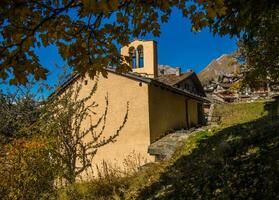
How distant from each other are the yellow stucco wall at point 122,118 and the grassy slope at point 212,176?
594 cm

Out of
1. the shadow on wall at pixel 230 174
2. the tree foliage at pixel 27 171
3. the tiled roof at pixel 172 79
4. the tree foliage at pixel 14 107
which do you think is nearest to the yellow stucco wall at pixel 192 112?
the tiled roof at pixel 172 79

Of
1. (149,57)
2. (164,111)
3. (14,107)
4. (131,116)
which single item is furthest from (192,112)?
(14,107)

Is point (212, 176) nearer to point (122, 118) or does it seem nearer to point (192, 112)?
point (122, 118)

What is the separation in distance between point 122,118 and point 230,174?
37.8ft

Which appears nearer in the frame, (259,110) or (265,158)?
(265,158)

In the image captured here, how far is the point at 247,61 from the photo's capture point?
13.4 meters

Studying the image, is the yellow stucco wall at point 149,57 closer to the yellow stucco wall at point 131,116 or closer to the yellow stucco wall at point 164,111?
the yellow stucco wall at point 164,111

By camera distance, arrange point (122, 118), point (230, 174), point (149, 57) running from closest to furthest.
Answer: point (230, 174) < point (122, 118) < point (149, 57)

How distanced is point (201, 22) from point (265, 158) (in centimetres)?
439

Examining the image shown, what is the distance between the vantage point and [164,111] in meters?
20.0

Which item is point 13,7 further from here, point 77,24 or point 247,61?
point 247,61

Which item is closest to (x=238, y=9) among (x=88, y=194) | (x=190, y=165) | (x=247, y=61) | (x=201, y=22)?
(x=201, y=22)

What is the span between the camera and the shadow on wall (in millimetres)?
6262

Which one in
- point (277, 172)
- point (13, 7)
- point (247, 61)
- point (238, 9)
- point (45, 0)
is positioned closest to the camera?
point (13, 7)
